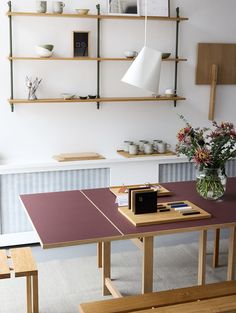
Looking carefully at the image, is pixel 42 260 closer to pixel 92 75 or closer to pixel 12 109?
pixel 12 109

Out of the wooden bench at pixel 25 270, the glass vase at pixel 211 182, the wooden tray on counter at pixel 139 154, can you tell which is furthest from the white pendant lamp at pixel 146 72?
the wooden tray on counter at pixel 139 154

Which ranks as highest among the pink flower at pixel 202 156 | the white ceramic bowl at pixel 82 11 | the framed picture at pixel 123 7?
the framed picture at pixel 123 7

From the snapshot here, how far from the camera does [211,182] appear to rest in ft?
10.8

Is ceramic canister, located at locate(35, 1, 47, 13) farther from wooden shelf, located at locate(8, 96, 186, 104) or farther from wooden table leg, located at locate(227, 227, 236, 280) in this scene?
wooden table leg, located at locate(227, 227, 236, 280)

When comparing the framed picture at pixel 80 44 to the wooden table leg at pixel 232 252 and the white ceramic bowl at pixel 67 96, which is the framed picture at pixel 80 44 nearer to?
the white ceramic bowl at pixel 67 96

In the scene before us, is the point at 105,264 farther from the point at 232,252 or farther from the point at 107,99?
the point at 107,99

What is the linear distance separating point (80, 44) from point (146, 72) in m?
1.85

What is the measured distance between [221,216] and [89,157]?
186 centimetres

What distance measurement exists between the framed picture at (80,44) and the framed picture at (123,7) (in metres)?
0.32

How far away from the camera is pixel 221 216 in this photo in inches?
120

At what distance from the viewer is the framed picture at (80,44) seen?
14.9 ft

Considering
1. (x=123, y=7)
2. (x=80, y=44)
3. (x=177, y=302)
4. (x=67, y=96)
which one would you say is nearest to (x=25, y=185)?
(x=67, y=96)

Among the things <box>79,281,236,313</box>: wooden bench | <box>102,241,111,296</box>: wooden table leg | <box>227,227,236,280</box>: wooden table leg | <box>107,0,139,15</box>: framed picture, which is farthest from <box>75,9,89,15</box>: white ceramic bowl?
<box>79,281,236,313</box>: wooden bench

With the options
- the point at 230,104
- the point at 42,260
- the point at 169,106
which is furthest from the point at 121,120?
the point at 42,260
